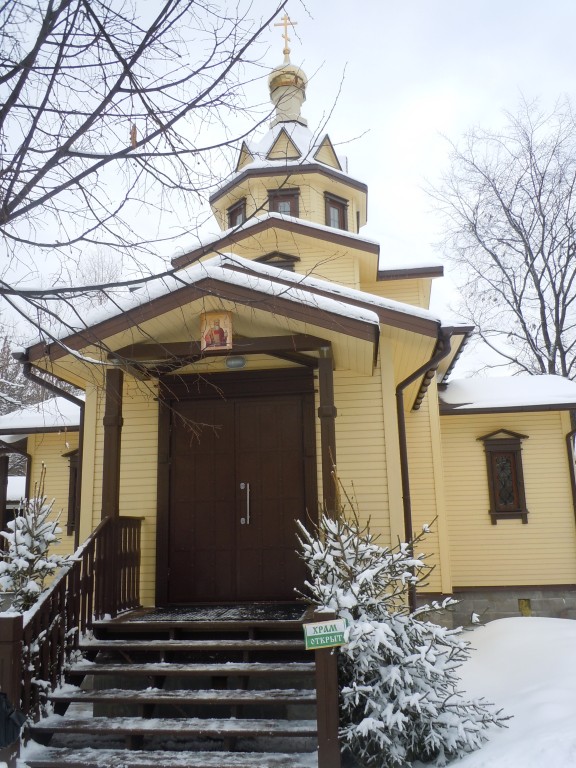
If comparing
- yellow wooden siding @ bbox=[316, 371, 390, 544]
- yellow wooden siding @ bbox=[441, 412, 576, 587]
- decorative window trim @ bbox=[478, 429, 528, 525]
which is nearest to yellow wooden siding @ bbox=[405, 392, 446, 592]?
yellow wooden siding @ bbox=[441, 412, 576, 587]

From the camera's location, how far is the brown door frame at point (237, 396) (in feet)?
25.6

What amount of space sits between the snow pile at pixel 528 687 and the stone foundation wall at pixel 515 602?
2.14 m

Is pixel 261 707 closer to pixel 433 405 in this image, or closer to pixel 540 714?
pixel 540 714

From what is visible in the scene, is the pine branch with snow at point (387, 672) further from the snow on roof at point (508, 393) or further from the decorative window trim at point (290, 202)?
the decorative window trim at point (290, 202)

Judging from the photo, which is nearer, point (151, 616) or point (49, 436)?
point (151, 616)

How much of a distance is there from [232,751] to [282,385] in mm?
4165

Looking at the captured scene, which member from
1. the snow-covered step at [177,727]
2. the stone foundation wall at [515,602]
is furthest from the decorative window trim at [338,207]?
the snow-covered step at [177,727]

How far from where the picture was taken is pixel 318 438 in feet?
26.0

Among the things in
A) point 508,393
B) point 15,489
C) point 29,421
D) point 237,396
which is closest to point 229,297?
point 237,396

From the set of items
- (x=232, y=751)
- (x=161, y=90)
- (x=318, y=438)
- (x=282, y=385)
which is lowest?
(x=232, y=751)

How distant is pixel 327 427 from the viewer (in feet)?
22.7

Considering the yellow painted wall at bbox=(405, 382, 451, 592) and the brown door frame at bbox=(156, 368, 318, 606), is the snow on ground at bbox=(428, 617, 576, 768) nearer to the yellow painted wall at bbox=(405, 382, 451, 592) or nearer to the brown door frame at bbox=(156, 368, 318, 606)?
the yellow painted wall at bbox=(405, 382, 451, 592)

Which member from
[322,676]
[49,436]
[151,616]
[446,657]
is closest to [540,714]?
[446,657]

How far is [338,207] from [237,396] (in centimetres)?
717
